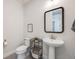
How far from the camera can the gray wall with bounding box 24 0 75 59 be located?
214 cm

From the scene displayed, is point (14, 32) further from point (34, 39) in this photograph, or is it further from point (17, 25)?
point (34, 39)

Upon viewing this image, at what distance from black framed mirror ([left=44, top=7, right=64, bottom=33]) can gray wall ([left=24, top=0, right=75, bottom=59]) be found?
107 mm

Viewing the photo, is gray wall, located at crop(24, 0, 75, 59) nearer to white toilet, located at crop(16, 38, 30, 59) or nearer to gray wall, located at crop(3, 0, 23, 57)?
gray wall, located at crop(3, 0, 23, 57)

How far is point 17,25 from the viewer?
11.3 feet

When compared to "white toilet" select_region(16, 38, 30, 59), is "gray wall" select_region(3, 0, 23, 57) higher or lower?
higher

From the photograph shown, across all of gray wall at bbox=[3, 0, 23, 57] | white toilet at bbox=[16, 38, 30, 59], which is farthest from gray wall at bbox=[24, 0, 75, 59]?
white toilet at bbox=[16, 38, 30, 59]

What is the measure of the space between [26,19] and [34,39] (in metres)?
1.08

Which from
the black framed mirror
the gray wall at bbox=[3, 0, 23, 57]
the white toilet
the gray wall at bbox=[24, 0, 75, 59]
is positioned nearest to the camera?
the gray wall at bbox=[24, 0, 75, 59]

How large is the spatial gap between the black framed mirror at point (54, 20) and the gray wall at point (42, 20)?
0.35 feet

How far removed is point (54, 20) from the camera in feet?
8.44

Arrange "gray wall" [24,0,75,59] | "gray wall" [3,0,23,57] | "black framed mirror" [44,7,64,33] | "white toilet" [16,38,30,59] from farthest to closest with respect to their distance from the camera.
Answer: "gray wall" [3,0,23,57]
"white toilet" [16,38,30,59]
"black framed mirror" [44,7,64,33]
"gray wall" [24,0,75,59]

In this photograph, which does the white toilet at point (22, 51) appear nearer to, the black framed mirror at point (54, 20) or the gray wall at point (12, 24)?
the gray wall at point (12, 24)

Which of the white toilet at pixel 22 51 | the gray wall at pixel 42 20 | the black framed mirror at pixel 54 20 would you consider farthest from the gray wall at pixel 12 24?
the black framed mirror at pixel 54 20
